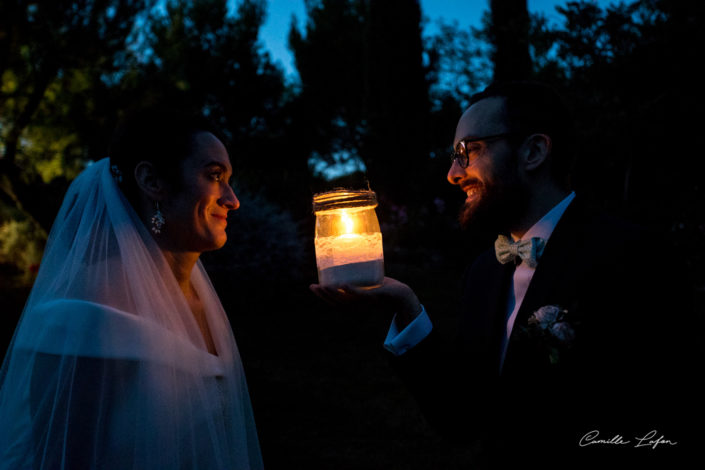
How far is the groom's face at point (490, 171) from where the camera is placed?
2959 mm

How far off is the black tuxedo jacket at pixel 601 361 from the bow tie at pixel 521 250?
0.32ft

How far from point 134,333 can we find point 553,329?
209 centimetres

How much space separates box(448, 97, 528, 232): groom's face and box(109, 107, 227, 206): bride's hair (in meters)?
1.71

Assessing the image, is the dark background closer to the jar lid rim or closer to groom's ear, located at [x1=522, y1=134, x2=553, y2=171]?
the jar lid rim

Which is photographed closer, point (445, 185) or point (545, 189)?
point (545, 189)

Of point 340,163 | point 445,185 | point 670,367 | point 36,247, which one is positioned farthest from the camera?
point 340,163

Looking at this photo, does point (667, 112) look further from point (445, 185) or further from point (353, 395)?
point (445, 185)

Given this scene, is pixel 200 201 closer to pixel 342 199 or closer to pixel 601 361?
pixel 342 199

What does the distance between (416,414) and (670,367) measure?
3.98 m

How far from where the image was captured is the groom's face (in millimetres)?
2959

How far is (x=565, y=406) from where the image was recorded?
2.40 meters

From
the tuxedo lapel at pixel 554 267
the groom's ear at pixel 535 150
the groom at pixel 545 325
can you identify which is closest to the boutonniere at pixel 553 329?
the groom at pixel 545 325

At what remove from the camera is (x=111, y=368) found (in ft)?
7.88

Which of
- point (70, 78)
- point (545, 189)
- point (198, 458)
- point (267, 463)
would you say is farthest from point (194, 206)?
point (70, 78)
